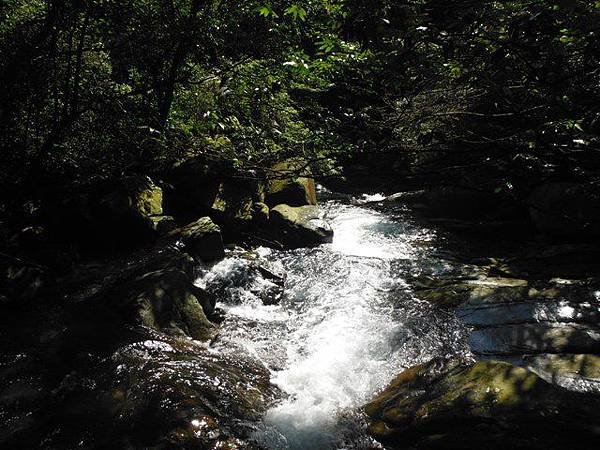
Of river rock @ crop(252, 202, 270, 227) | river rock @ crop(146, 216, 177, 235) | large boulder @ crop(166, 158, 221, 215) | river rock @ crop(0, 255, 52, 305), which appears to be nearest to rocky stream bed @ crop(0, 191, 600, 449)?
river rock @ crop(0, 255, 52, 305)

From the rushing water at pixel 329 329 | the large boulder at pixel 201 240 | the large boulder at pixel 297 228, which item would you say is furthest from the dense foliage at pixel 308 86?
the large boulder at pixel 297 228

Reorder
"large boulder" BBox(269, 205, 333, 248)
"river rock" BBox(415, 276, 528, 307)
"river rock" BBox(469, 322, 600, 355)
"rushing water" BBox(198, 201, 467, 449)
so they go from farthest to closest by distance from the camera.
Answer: "large boulder" BBox(269, 205, 333, 248) → "river rock" BBox(415, 276, 528, 307) → "river rock" BBox(469, 322, 600, 355) → "rushing water" BBox(198, 201, 467, 449)

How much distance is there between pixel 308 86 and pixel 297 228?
15.4ft

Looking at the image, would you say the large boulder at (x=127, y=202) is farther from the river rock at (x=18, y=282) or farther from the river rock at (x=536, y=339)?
the river rock at (x=536, y=339)

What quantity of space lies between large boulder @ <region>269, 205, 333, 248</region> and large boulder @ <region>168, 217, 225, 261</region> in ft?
7.30

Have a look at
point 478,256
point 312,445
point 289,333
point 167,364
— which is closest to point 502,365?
point 312,445

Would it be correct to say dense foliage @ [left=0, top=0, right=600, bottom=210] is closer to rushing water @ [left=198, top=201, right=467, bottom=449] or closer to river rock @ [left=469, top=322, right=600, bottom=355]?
river rock @ [left=469, top=322, right=600, bottom=355]

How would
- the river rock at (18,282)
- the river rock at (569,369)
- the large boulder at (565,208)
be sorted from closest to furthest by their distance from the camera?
the river rock at (569,369), the river rock at (18,282), the large boulder at (565,208)

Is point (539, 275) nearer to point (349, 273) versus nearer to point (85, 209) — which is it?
point (349, 273)

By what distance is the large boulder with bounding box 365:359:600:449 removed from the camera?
3703 mm

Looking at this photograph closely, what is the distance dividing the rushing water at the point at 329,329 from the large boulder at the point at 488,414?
0.56 m

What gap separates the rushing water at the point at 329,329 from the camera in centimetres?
503

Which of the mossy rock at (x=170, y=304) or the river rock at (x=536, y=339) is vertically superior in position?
the mossy rock at (x=170, y=304)

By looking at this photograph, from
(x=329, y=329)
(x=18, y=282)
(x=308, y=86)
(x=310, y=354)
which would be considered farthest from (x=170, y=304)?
(x=308, y=86)
